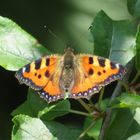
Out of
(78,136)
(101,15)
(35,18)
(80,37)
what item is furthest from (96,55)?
(35,18)

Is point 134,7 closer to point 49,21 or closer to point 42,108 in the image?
point 42,108

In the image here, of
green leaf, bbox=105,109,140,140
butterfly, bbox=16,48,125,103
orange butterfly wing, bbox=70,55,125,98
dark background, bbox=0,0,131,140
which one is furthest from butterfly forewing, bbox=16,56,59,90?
dark background, bbox=0,0,131,140

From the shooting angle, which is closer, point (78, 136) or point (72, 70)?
point (78, 136)

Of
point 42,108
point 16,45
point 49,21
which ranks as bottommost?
point 49,21

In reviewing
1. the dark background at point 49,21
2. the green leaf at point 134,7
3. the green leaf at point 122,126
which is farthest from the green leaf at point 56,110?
the dark background at point 49,21

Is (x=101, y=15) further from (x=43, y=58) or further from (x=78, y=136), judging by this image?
(x=78, y=136)

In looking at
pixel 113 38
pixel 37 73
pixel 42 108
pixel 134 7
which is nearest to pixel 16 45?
pixel 37 73

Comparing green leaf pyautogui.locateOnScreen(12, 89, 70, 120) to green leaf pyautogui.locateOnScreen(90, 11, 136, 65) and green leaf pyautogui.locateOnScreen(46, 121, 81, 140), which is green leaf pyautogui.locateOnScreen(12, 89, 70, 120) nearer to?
green leaf pyautogui.locateOnScreen(46, 121, 81, 140)
